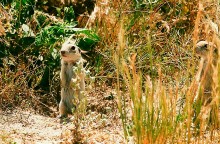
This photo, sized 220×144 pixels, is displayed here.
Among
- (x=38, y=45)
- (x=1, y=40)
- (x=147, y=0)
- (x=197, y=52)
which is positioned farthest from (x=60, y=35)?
(x=197, y=52)

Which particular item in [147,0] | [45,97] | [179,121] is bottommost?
[45,97]

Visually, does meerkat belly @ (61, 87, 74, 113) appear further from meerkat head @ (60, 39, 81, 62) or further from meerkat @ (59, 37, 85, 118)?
meerkat head @ (60, 39, 81, 62)

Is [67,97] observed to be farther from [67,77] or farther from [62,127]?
[62,127]

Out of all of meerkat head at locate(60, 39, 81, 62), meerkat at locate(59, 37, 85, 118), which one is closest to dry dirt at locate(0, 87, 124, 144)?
meerkat at locate(59, 37, 85, 118)

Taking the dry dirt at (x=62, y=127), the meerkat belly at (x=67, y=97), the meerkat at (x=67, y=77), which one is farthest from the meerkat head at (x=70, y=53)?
the dry dirt at (x=62, y=127)

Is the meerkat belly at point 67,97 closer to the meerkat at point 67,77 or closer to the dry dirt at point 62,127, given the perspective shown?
the meerkat at point 67,77

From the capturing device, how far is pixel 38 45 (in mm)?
6160

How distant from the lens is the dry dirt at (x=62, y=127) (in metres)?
4.70

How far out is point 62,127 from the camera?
5.34 m

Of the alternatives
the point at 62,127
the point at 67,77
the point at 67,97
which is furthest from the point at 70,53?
the point at 62,127

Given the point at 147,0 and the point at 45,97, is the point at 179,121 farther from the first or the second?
the point at 147,0

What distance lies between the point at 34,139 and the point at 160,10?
299 centimetres

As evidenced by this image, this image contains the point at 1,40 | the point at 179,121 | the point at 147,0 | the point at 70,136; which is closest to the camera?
the point at 179,121

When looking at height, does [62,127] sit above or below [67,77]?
below
